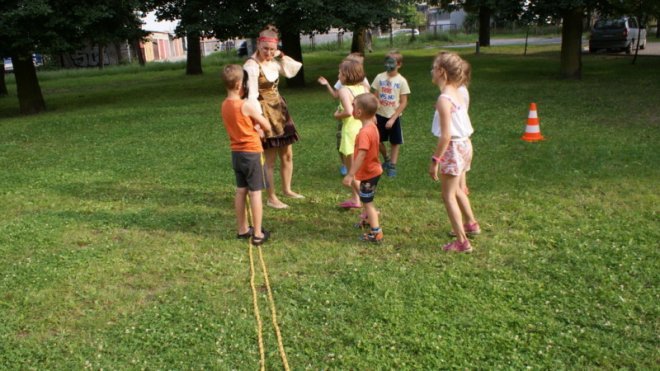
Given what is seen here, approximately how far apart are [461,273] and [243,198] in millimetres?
2095

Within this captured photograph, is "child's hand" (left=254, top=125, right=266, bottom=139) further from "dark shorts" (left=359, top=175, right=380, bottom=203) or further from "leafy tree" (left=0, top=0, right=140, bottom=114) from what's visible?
"leafy tree" (left=0, top=0, right=140, bottom=114)

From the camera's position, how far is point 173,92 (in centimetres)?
1909

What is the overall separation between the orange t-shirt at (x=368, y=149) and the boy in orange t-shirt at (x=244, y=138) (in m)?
0.85

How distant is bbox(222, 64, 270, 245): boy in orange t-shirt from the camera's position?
16.0ft

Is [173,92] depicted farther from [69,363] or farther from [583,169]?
[69,363]

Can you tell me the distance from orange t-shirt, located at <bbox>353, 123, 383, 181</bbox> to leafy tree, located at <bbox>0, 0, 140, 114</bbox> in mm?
10961

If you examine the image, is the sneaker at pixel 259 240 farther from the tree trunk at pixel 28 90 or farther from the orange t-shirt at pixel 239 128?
the tree trunk at pixel 28 90

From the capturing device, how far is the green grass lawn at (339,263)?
→ 3.46 metres

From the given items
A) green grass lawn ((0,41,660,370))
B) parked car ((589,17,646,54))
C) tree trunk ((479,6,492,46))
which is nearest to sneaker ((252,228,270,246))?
green grass lawn ((0,41,660,370))

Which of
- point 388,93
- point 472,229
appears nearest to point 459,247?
point 472,229

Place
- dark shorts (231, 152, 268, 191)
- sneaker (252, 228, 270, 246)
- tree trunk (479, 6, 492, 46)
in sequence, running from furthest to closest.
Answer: tree trunk (479, 6, 492, 46), sneaker (252, 228, 270, 246), dark shorts (231, 152, 268, 191)

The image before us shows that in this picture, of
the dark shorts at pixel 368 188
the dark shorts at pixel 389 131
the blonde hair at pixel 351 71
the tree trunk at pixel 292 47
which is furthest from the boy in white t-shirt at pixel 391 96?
the tree trunk at pixel 292 47

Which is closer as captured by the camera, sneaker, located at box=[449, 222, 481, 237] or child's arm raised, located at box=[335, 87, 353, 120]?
sneaker, located at box=[449, 222, 481, 237]

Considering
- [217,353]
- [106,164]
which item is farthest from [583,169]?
[106,164]
